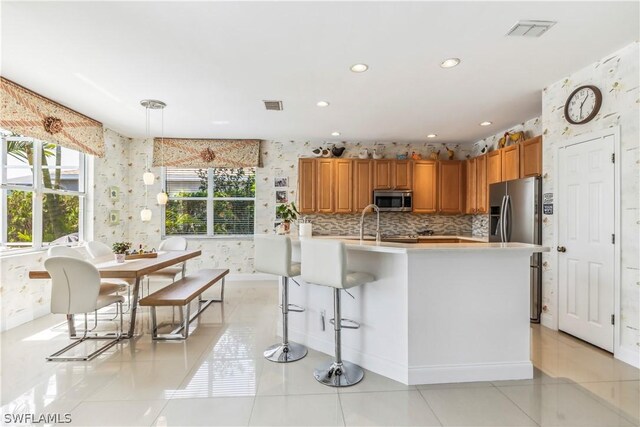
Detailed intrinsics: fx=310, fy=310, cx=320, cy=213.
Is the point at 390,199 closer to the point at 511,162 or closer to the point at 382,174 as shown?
the point at 382,174

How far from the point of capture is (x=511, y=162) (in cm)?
438

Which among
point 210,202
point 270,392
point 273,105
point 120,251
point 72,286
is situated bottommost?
point 270,392

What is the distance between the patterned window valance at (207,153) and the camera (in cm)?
575

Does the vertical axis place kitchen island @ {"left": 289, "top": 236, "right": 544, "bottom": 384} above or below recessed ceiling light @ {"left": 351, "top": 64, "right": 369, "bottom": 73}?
below

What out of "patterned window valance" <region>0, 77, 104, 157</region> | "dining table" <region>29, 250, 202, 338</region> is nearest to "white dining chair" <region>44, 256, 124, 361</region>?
"dining table" <region>29, 250, 202, 338</region>

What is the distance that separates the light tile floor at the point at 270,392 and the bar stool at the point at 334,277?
0.09 meters

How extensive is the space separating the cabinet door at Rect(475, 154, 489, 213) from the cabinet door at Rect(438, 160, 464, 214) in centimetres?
37

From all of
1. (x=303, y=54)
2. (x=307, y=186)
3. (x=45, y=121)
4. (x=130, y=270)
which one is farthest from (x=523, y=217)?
(x=45, y=121)

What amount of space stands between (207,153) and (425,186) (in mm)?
4069

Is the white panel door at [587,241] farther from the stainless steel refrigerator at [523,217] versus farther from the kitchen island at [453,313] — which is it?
the kitchen island at [453,313]

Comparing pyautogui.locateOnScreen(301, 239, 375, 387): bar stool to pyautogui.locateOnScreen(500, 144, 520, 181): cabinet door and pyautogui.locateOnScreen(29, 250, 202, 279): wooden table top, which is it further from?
pyautogui.locateOnScreen(500, 144, 520, 181): cabinet door

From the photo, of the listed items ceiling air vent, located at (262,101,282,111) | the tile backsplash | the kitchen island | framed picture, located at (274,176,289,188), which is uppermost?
ceiling air vent, located at (262,101,282,111)

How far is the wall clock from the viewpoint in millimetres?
2896

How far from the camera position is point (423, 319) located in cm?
232
